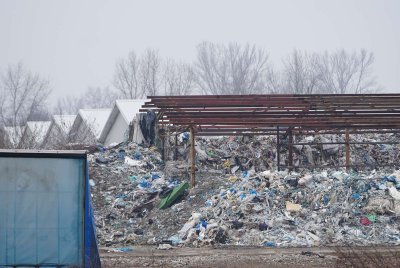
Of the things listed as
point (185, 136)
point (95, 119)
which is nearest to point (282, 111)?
point (185, 136)

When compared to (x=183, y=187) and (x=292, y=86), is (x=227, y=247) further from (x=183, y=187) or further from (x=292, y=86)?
(x=292, y=86)

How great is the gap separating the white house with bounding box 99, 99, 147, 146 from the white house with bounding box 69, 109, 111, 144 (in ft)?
2.33

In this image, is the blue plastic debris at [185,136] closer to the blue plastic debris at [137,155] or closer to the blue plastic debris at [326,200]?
the blue plastic debris at [137,155]

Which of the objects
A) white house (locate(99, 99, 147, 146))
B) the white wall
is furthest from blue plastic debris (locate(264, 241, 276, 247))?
the white wall

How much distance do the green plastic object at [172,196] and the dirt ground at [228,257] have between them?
4.18 m

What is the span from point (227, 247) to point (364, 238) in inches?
135

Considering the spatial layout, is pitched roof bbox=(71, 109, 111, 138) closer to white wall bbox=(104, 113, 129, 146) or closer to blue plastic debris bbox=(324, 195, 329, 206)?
white wall bbox=(104, 113, 129, 146)

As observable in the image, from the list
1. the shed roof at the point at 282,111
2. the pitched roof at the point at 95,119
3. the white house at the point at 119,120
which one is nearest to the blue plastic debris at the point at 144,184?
the shed roof at the point at 282,111

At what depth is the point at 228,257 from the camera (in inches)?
695

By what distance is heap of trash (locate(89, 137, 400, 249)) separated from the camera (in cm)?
2091

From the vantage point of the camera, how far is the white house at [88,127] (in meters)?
42.9

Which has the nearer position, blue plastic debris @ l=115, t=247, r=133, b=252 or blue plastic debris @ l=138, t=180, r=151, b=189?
blue plastic debris @ l=115, t=247, r=133, b=252

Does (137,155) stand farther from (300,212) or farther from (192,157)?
(300,212)

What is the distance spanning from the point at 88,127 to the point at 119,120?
104 inches
